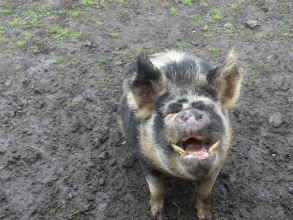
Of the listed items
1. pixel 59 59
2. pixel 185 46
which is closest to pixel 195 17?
pixel 185 46

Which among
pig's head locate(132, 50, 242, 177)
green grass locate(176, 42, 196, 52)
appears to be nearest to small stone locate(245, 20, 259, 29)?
green grass locate(176, 42, 196, 52)

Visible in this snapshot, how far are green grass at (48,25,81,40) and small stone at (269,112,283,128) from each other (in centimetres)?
284

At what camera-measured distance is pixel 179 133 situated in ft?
10.1

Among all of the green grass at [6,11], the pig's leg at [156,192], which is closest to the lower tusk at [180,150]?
the pig's leg at [156,192]

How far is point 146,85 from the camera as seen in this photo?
353 cm

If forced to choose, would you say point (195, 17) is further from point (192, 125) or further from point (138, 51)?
point (192, 125)

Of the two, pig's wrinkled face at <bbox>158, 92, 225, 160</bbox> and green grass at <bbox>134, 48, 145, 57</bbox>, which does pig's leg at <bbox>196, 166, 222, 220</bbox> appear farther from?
green grass at <bbox>134, 48, 145, 57</bbox>

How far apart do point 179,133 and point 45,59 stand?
330 centimetres

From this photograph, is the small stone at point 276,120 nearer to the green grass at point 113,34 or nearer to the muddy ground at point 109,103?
the muddy ground at point 109,103

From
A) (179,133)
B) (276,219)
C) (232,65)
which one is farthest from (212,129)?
(276,219)

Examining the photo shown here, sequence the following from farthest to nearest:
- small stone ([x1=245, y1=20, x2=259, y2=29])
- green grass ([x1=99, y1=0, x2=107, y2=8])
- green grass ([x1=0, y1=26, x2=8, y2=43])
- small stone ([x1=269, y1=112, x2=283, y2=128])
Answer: green grass ([x1=99, y1=0, x2=107, y2=8])
small stone ([x1=245, y1=20, x2=259, y2=29])
green grass ([x1=0, y1=26, x2=8, y2=43])
small stone ([x1=269, y1=112, x2=283, y2=128])

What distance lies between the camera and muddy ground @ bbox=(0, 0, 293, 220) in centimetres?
431

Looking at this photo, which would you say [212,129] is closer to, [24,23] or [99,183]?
[99,183]

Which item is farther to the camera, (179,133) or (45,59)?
(45,59)
